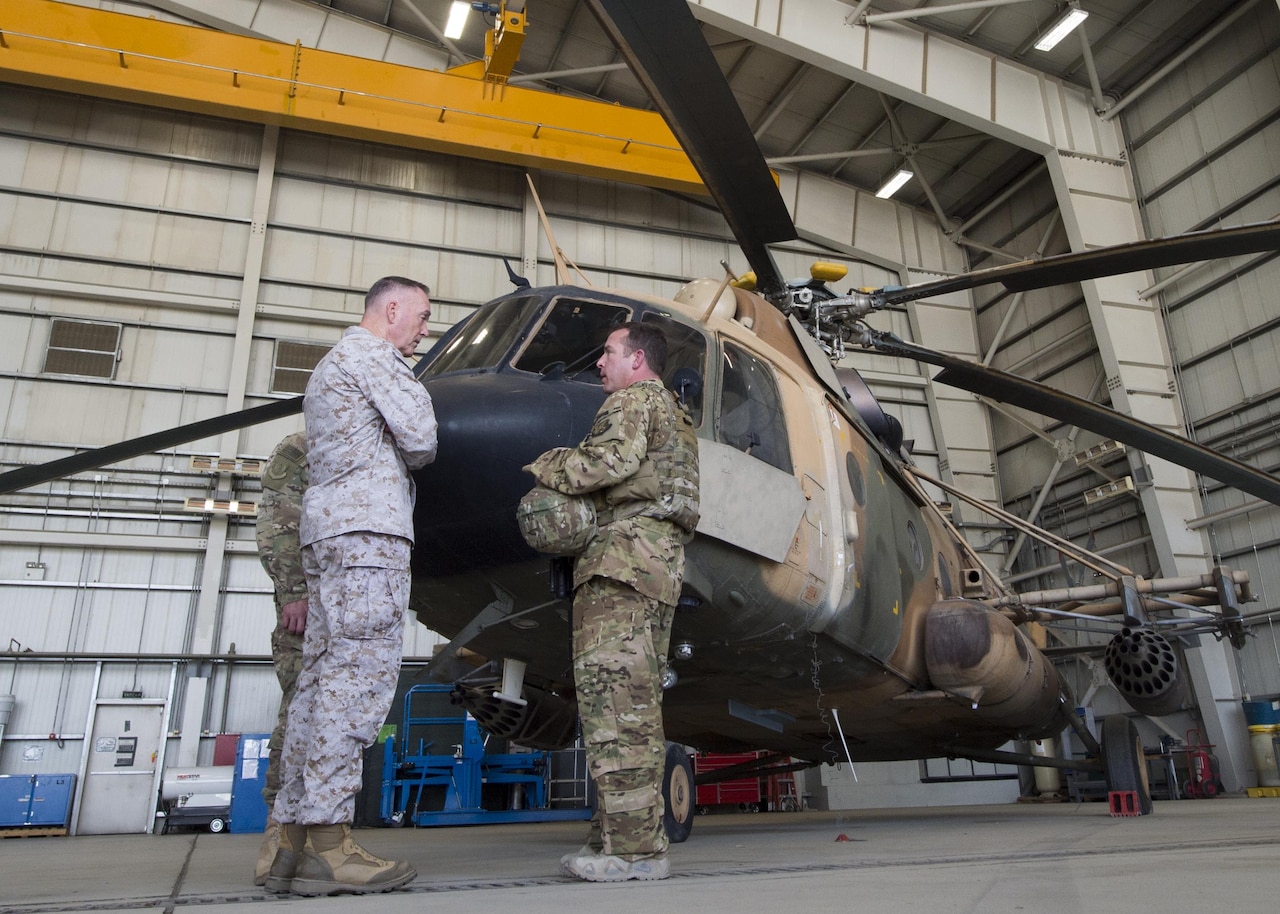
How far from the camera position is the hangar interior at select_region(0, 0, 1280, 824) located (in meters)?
12.8

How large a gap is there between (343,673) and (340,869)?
0.52 m

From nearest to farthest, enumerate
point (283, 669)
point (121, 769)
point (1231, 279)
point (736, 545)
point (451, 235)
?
point (283, 669)
point (736, 545)
point (121, 769)
point (1231, 279)
point (451, 235)

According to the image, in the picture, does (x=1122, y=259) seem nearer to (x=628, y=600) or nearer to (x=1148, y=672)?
(x=1148, y=672)

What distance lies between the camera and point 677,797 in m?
5.10

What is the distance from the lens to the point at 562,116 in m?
15.0

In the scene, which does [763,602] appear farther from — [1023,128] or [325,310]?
[1023,128]

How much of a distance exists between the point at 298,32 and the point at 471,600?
48.2ft

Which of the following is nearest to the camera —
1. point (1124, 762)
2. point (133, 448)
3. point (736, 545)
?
point (736, 545)

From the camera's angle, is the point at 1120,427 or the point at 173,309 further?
the point at 173,309

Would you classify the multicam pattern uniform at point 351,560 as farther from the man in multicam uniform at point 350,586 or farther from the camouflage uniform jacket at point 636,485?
the camouflage uniform jacket at point 636,485

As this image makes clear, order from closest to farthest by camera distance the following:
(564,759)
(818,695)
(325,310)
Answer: (818,695)
(564,759)
(325,310)

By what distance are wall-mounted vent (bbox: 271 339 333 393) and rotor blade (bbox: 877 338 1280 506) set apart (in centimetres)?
1078

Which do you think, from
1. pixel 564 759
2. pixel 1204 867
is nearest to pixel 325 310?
pixel 564 759

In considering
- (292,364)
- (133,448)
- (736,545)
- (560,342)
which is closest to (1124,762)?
(736,545)
